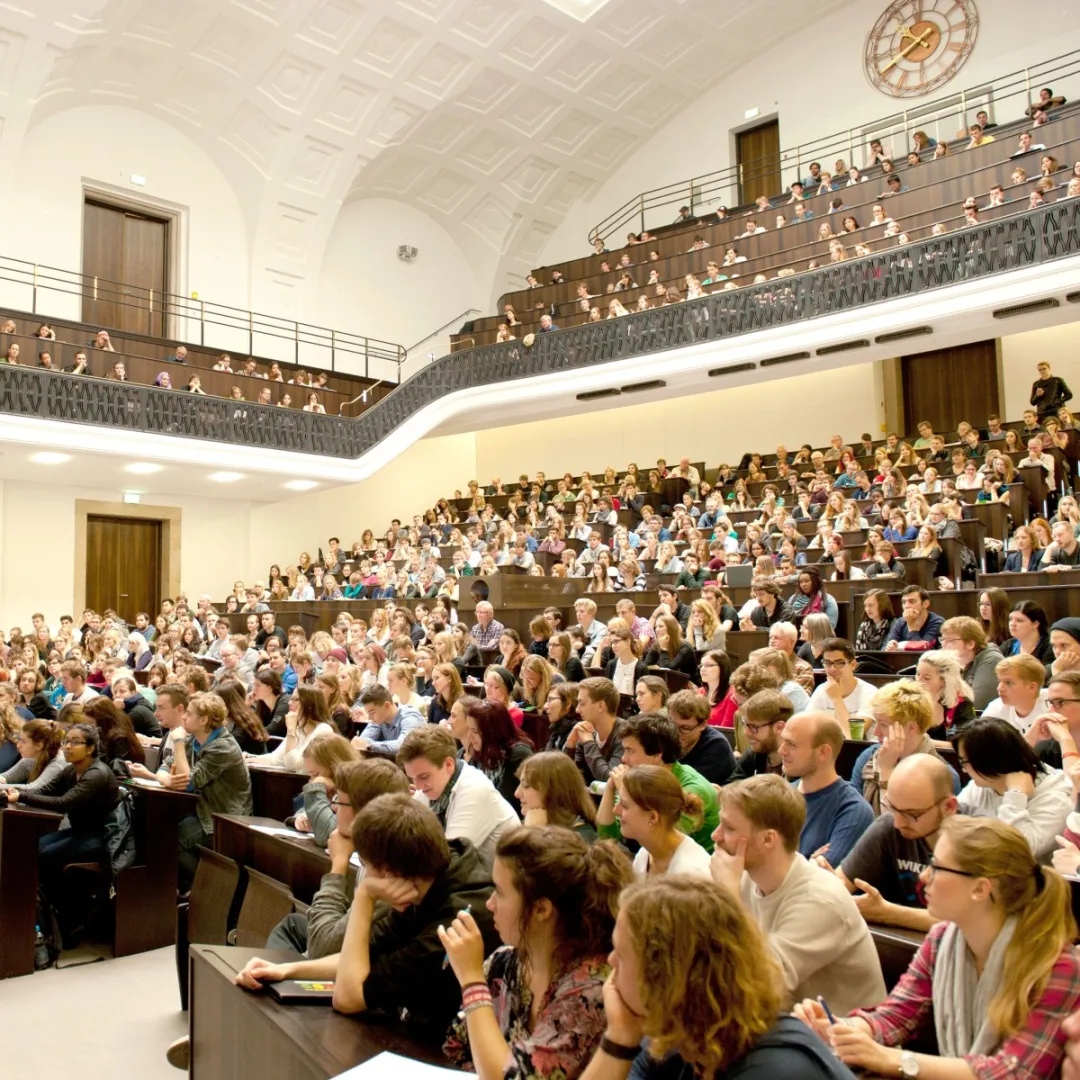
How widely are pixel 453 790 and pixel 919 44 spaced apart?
17308mm

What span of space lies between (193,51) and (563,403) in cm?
782

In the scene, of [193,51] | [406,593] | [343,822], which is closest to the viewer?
[343,822]

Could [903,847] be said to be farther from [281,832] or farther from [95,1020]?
[95,1020]

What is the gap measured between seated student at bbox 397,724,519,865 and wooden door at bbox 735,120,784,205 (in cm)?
1676

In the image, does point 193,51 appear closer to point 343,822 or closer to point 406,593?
point 406,593

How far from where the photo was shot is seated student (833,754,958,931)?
2.31m

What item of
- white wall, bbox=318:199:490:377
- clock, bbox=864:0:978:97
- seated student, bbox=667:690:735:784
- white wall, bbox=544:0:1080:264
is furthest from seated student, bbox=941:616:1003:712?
white wall, bbox=318:199:490:377

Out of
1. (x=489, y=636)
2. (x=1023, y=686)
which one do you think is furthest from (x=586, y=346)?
(x=1023, y=686)

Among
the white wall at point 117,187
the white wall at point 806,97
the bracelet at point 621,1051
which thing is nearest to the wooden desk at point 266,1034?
the bracelet at point 621,1051

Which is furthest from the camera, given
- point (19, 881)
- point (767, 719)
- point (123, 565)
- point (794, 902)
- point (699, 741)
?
point (123, 565)

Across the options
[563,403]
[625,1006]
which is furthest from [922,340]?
[625,1006]

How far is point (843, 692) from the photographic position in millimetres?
4887

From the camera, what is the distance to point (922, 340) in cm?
1291

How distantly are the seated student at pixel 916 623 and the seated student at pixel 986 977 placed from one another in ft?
15.3
